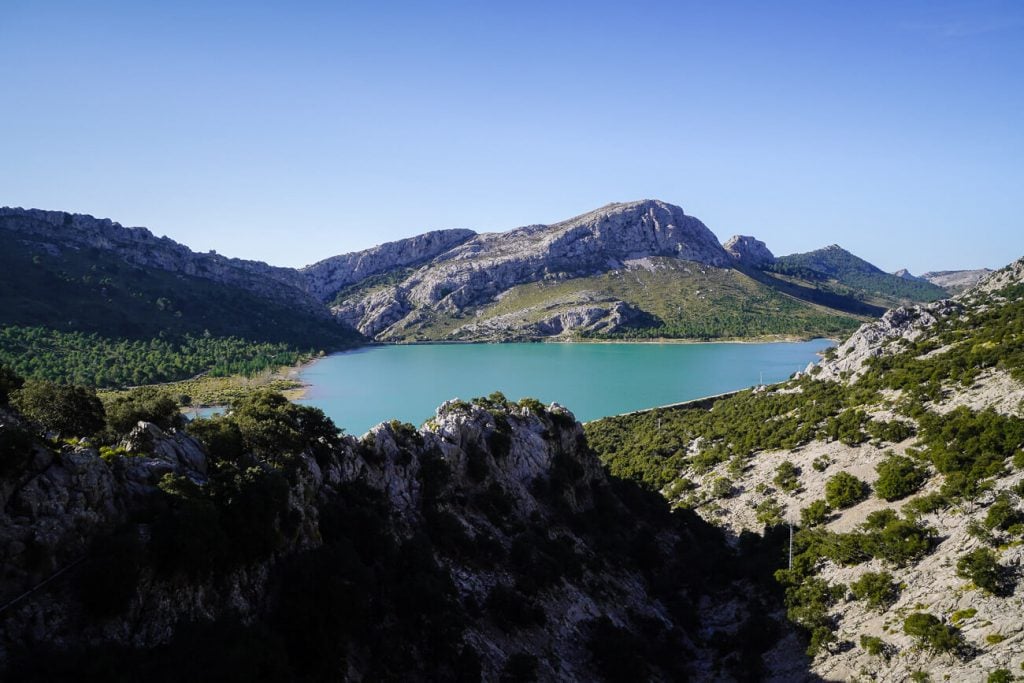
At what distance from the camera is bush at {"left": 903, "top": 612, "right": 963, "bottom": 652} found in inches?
770

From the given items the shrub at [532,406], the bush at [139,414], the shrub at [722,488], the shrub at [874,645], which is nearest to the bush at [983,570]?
the shrub at [874,645]

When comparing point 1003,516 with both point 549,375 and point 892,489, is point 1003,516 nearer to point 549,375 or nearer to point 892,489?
point 892,489

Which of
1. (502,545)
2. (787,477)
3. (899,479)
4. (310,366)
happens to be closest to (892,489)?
(899,479)

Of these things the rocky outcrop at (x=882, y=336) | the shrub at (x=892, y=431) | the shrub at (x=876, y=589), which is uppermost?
the rocky outcrop at (x=882, y=336)

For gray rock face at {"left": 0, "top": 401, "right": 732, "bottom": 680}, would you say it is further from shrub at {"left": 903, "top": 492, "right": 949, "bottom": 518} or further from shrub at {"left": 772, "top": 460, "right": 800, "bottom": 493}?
shrub at {"left": 903, "top": 492, "right": 949, "bottom": 518}

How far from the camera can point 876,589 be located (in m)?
24.9

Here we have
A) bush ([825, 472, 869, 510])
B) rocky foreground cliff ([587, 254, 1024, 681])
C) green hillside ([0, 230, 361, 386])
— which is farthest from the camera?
green hillside ([0, 230, 361, 386])

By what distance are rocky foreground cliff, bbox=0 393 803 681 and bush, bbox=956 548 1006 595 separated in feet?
24.9

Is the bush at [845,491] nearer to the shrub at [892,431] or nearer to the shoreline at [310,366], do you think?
the shrub at [892,431]

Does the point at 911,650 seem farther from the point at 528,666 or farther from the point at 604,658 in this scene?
the point at 528,666

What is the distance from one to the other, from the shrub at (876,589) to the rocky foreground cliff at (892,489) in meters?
0.07

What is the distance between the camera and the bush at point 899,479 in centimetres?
3052

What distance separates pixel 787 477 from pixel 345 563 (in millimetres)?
34101

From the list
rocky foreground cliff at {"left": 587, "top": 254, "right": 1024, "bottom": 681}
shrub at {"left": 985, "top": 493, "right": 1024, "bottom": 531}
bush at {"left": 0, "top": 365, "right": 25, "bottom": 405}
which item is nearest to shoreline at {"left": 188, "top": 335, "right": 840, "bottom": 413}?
rocky foreground cliff at {"left": 587, "top": 254, "right": 1024, "bottom": 681}
